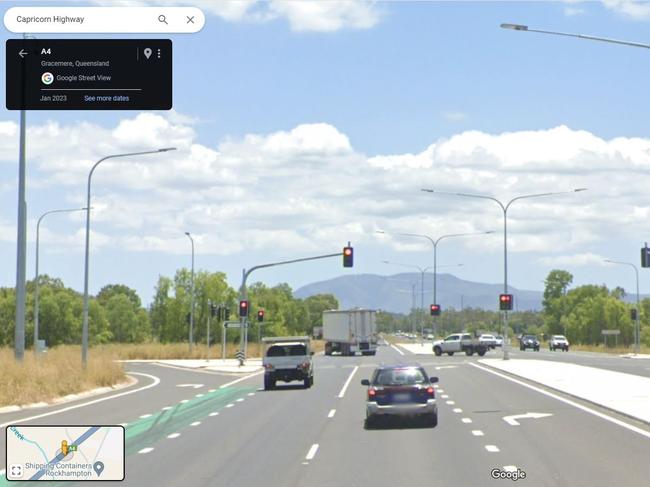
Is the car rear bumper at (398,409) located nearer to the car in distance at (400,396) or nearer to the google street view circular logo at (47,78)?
the car in distance at (400,396)

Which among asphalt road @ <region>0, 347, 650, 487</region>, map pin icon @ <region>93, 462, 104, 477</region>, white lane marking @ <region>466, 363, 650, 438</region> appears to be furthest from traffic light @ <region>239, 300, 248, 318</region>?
map pin icon @ <region>93, 462, 104, 477</region>

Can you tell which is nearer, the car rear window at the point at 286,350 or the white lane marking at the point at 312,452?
the white lane marking at the point at 312,452

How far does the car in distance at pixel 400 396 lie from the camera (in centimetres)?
2191

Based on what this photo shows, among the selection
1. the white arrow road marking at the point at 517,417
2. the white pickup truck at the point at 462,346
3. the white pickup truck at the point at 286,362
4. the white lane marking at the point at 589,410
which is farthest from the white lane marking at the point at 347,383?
the white pickup truck at the point at 462,346

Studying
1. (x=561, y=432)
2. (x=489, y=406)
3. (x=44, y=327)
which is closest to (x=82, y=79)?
(x=561, y=432)

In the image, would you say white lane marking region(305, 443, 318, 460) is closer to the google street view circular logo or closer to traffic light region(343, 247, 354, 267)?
the google street view circular logo

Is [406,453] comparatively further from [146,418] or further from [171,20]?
[146,418]

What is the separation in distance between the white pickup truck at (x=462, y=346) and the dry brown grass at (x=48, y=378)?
41462mm

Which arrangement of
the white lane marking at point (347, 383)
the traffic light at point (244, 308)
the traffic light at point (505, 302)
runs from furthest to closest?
the traffic light at point (505, 302), the traffic light at point (244, 308), the white lane marking at point (347, 383)

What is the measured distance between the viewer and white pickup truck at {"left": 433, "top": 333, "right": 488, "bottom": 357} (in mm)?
80188

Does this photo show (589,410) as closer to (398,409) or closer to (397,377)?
(397,377)

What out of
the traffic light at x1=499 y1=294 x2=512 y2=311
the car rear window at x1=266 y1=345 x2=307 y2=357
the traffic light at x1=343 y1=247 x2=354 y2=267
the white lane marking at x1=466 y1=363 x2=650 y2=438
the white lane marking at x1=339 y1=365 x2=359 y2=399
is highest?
the traffic light at x1=343 y1=247 x2=354 y2=267

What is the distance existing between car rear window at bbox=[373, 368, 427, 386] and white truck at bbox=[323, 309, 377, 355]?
6090cm

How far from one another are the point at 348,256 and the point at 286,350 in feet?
53.4
